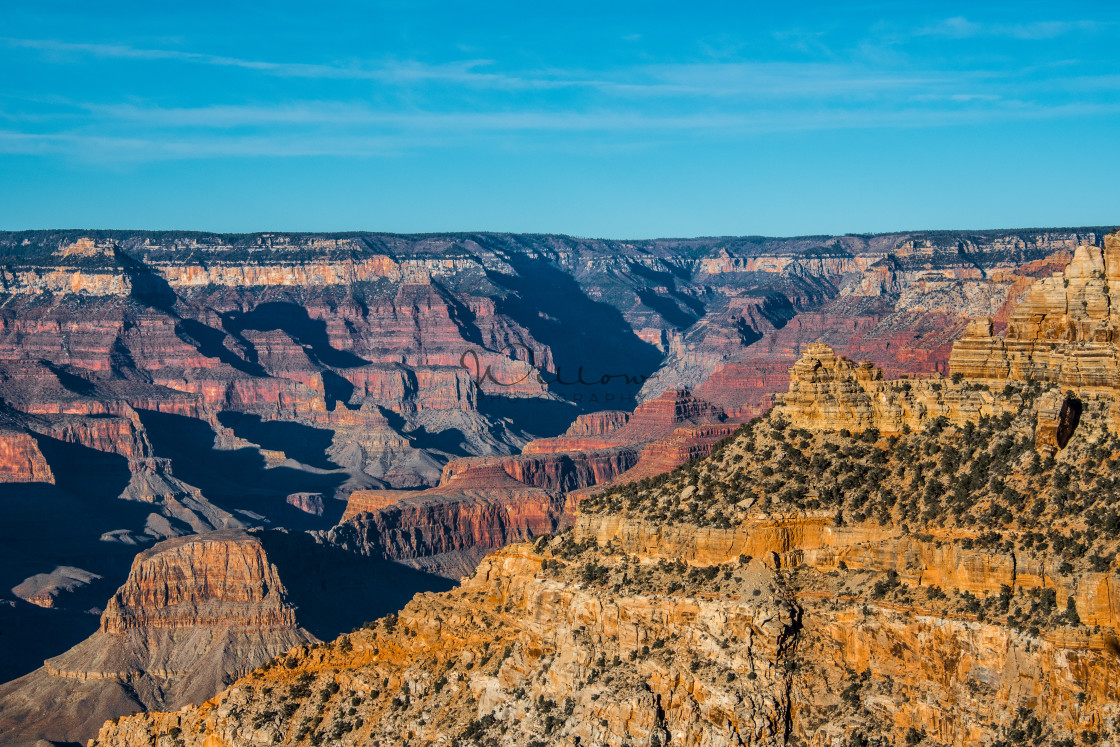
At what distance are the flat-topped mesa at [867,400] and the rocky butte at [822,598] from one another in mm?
62

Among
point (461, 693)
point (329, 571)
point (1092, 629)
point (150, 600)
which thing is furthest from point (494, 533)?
point (1092, 629)

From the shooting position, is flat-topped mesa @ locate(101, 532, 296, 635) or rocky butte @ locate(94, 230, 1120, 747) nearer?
rocky butte @ locate(94, 230, 1120, 747)

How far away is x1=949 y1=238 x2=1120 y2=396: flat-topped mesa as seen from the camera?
43.6m

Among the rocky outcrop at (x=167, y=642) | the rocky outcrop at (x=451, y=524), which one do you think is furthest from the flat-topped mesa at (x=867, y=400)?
the rocky outcrop at (x=451, y=524)

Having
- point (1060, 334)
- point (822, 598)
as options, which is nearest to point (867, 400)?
point (1060, 334)

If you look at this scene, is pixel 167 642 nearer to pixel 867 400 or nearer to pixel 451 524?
pixel 451 524

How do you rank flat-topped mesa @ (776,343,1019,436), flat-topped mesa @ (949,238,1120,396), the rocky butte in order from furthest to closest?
1. flat-topped mesa @ (776,343,1019,436)
2. flat-topped mesa @ (949,238,1120,396)
3. the rocky butte

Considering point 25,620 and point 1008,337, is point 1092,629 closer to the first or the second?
point 1008,337

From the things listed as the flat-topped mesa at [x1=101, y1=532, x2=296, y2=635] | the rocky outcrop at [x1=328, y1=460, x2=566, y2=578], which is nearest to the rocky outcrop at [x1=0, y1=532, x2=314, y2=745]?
the flat-topped mesa at [x1=101, y1=532, x2=296, y2=635]

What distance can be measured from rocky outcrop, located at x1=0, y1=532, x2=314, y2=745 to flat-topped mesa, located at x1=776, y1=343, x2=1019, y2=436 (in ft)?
226

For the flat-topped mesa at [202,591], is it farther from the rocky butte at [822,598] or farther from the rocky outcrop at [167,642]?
the rocky butte at [822,598]

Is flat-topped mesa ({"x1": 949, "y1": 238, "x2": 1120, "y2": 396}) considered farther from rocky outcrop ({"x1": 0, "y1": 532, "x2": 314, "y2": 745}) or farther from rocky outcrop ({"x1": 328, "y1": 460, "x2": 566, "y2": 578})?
rocky outcrop ({"x1": 328, "y1": 460, "x2": 566, "y2": 578})

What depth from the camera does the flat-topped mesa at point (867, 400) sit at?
147 ft

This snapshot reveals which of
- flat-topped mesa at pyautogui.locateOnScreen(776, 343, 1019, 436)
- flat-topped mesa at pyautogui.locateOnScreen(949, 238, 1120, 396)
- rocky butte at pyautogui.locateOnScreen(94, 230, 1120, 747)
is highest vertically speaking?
flat-topped mesa at pyautogui.locateOnScreen(949, 238, 1120, 396)
